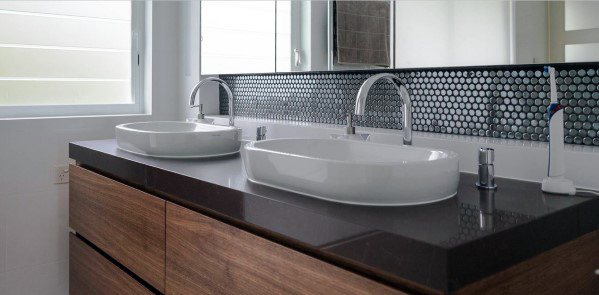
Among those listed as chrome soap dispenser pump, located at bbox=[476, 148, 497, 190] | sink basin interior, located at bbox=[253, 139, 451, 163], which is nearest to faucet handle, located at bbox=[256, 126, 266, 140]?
sink basin interior, located at bbox=[253, 139, 451, 163]

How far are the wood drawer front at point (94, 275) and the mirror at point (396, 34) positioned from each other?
0.89 m

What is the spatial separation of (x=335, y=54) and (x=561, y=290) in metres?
0.99

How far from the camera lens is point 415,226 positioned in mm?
748

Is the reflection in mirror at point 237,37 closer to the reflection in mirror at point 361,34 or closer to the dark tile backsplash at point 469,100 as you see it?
the dark tile backsplash at point 469,100

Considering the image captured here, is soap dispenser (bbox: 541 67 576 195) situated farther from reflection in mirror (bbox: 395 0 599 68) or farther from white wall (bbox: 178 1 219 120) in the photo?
white wall (bbox: 178 1 219 120)

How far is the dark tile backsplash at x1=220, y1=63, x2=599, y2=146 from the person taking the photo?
3.52 feet

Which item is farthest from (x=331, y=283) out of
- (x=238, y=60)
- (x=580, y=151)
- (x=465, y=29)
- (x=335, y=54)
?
(x=238, y=60)

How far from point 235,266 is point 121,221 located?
58cm

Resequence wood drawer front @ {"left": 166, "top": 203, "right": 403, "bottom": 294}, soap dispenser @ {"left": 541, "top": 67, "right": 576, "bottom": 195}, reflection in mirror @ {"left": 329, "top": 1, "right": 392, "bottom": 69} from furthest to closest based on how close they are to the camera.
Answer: reflection in mirror @ {"left": 329, "top": 1, "right": 392, "bottom": 69}, soap dispenser @ {"left": 541, "top": 67, "right": 576, "bottom": 195}, wood drawer front @ {"left": 166, "top": 203, "right": 403, "bottom": 294}

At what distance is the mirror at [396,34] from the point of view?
1052mm

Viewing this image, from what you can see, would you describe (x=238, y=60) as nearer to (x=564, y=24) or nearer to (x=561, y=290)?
(x=564, y=24)

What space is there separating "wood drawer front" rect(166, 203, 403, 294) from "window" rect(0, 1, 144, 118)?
128cm

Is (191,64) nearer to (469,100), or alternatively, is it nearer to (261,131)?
(261,131)

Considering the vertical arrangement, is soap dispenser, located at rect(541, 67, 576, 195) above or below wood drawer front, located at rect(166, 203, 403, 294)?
above
